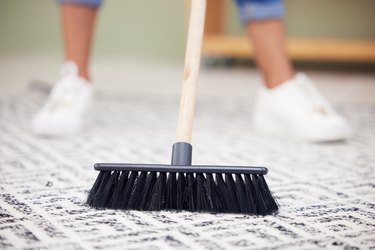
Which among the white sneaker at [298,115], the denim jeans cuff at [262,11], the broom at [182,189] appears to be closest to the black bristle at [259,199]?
the broom at [182,189]

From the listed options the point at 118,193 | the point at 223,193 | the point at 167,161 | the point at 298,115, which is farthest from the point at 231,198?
the point at 298,115

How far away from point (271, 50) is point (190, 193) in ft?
1.76

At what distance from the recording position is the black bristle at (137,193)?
0.63m

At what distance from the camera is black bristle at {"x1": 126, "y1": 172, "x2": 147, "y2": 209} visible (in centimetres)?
63

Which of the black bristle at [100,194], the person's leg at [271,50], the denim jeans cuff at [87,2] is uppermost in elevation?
the denim jeans cuff at [87,2]

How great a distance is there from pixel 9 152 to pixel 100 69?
1.20 m

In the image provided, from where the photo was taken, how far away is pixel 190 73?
0.74 m

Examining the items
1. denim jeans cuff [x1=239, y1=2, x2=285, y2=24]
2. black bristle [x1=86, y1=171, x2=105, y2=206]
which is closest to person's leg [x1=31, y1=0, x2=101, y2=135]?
denim jeans cuff [x1=239, y1=2, x2=285, y2=24]

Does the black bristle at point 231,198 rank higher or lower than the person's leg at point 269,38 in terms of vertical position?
lower

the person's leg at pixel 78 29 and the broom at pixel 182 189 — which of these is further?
the person's leg at pixel 78 29

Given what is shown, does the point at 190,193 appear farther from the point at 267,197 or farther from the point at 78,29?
the point at 78,29

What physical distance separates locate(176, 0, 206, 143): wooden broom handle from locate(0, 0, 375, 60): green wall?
1569mm

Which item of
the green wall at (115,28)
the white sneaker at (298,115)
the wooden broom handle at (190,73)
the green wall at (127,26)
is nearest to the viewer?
the wooden broom handle at (190,73)

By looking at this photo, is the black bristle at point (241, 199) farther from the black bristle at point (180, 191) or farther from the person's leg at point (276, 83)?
the person's leg at point (276, 83)
